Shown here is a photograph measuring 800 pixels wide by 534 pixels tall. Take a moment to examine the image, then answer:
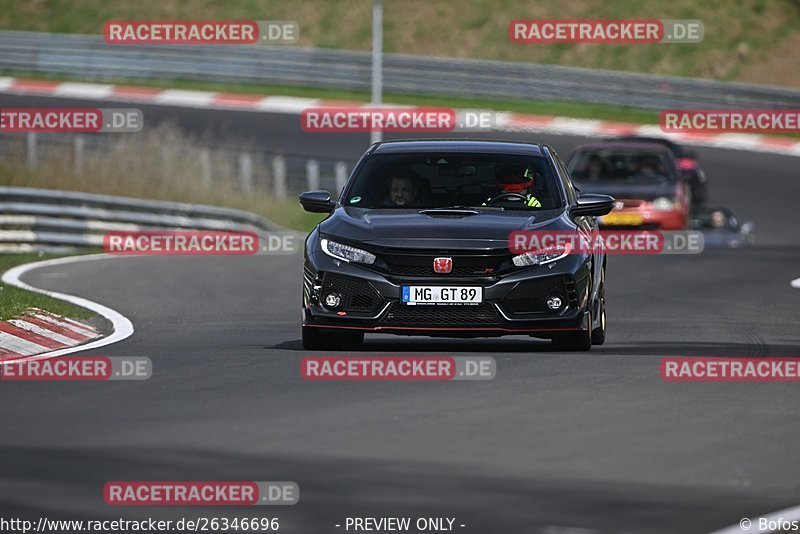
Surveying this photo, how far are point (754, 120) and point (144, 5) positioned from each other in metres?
18.7

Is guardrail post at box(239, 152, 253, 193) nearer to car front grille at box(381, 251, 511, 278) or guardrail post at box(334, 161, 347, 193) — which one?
guardrail post at box(334, 161, 347, 193)

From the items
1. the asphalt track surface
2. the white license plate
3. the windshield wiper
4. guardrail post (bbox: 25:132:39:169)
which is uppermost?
guardrail post (bbox: 25:132:39:169)

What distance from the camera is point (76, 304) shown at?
638 inches

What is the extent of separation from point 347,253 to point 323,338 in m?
0.67

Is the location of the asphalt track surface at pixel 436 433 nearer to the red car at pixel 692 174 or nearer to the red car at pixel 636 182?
the red car at pixel 636 182

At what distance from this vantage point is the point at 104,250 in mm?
25141

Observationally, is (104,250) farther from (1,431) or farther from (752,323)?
(1,431)

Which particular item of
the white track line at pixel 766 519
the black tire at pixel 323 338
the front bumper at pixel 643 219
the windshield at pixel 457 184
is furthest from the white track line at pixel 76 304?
the front bumper at pixel 643 219

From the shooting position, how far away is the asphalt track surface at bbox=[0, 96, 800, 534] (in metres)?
7.25

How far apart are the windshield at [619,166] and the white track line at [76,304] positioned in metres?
7.13

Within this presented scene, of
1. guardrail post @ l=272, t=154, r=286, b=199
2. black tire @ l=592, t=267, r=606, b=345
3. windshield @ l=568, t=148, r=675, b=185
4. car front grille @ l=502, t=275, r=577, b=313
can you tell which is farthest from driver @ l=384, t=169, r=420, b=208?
guardrail post @ l=272, t=154, r=286, b=199

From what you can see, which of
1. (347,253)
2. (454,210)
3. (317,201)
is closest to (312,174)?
(317,201)

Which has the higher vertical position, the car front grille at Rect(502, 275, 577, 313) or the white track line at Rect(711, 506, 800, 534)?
the car front grille at Rect(502, 275, 577, 313)

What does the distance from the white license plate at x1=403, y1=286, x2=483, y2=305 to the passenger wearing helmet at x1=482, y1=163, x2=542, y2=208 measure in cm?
119
